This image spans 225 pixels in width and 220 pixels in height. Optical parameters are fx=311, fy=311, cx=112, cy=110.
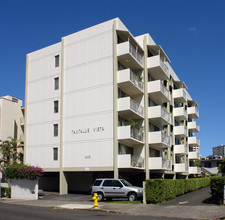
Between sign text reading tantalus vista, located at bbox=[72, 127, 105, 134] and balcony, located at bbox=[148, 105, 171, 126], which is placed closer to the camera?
sign text reading tantalus vista, located at bbox=[72, 127, 105, 134]

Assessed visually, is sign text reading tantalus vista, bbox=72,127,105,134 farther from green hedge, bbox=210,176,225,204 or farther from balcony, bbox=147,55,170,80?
green hedge, bbox=210,176,225,204

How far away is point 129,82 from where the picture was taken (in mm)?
31969

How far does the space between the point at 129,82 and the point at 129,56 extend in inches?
114

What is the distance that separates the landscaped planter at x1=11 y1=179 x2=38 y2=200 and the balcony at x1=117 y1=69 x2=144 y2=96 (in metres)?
13.0

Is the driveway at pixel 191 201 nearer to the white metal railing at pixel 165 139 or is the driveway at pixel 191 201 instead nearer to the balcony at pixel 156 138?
the balcony at pixel 156 138

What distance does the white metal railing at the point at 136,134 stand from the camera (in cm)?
3203

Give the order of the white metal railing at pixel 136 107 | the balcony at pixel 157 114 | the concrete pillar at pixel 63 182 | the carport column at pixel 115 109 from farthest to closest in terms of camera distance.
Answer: the balcony at pixel 157 114
the concrete pillar at pixel 63 182
the white metal railing at pixel 136 107
the carport column at pixel 115 109

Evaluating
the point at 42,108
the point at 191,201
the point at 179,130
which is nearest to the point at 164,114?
the point at 179,130

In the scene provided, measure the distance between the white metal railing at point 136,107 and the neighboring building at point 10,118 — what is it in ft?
66.5

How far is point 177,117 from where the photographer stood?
50219 millimetres

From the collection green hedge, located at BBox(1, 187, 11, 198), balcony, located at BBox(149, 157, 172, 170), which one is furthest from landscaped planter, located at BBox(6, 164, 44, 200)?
balcony, located at BBox(149, 157, 172, 170)

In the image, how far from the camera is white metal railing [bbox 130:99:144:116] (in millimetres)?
32369

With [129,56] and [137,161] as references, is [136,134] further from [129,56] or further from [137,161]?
[129,56]

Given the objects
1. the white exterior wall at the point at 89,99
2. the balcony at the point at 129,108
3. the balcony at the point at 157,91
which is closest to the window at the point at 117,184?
the white exterior wall at the point at 89,99
